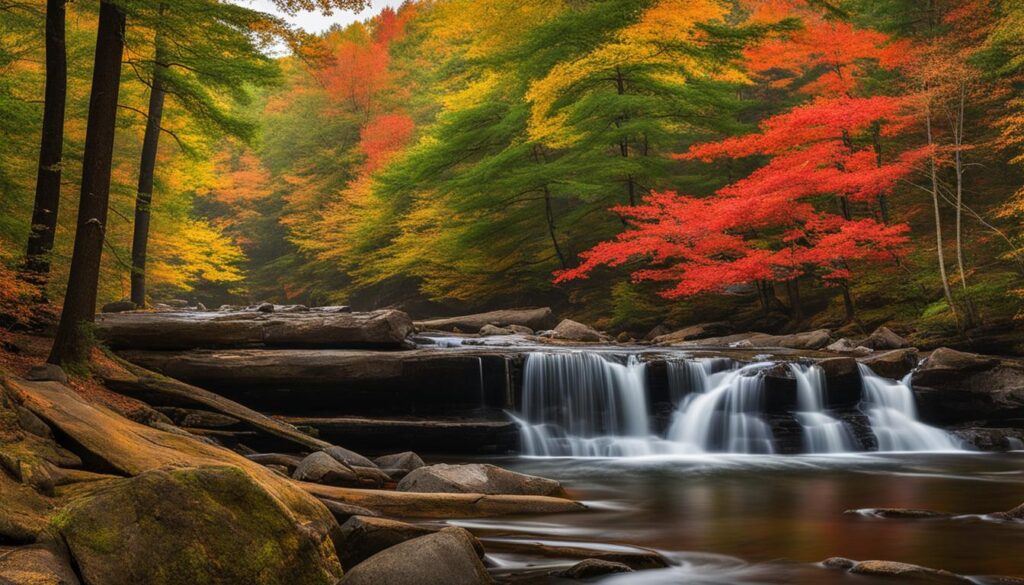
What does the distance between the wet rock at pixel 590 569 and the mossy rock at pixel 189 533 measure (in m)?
1.91

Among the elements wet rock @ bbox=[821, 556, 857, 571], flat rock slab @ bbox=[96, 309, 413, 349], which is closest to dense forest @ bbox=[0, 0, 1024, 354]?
flat rock slab @ bbox=[96, 309, 413, 349]

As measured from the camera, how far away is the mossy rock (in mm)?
3732

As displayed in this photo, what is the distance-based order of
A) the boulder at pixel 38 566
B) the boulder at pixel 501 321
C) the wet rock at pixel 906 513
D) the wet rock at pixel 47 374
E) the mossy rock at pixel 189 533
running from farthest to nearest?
the boulder at pixel 501 321 < the wet rock at pixel 47 374 < the wet rock at pixel 906 513 < the mossy rock at pixel 189 533 < the boulder at pixel 38 566

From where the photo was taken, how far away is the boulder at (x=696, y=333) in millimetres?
18922

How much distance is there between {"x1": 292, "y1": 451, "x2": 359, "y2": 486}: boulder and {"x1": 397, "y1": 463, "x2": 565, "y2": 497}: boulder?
61 centimetres

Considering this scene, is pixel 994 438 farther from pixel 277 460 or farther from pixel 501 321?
pixel 501 321

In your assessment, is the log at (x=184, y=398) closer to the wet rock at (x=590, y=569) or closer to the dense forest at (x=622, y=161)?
the dense forest at (x=622, y=161)

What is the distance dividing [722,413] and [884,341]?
537cm

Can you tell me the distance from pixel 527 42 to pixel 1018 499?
16.4 meters

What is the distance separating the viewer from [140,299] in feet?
58.2

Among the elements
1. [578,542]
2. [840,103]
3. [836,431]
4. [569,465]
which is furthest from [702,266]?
[578,542]

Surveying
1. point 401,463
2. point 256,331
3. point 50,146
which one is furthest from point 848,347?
point 50,146

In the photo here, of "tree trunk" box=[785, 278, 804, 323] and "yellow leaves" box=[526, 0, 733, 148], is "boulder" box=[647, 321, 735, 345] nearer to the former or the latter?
"tree trunk" box=[785, 278, 804, 323]

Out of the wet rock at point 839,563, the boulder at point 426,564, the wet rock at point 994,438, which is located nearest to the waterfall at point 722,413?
the wet rock at point 994,438
